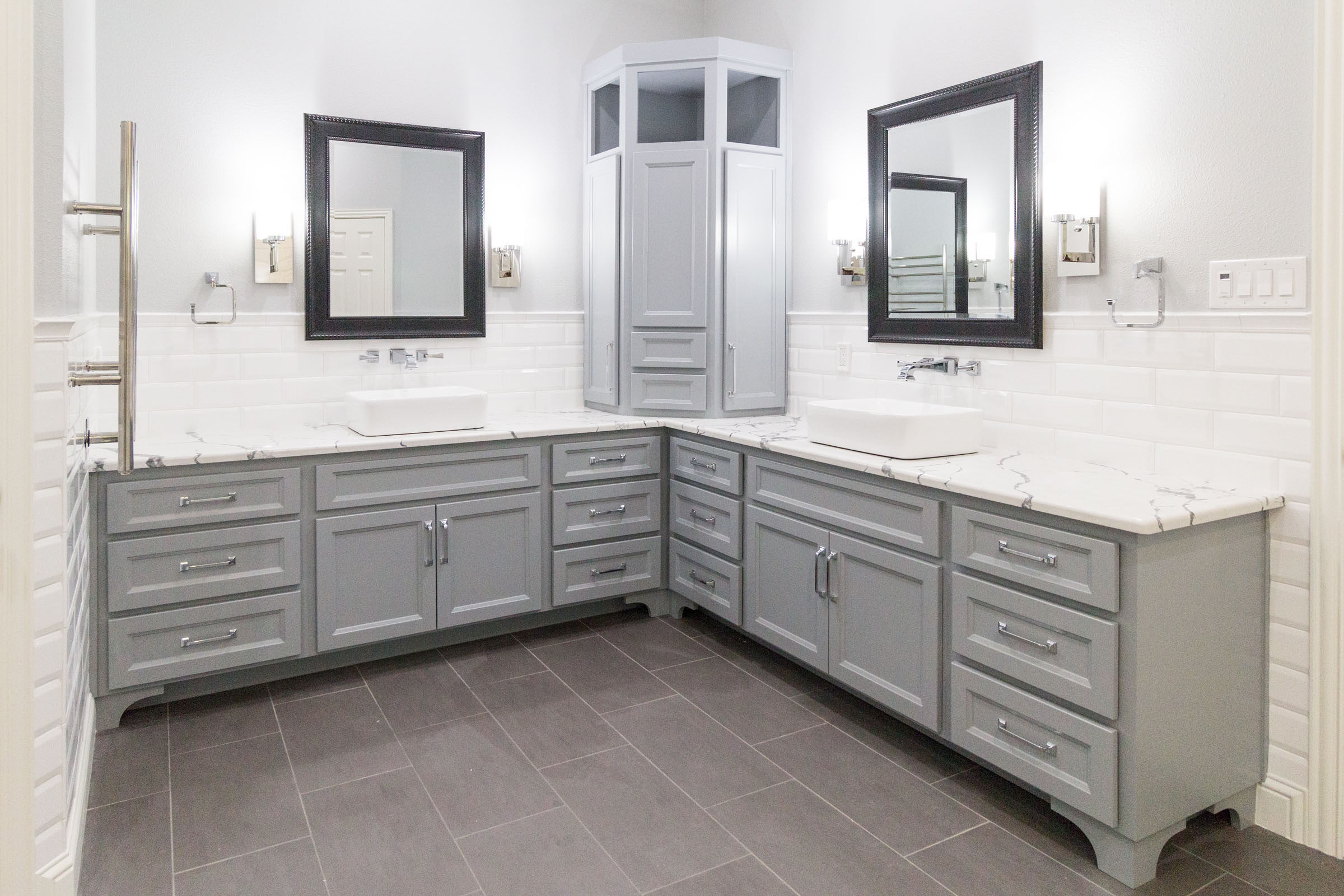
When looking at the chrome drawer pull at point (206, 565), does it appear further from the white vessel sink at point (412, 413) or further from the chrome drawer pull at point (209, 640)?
the white vessel sink at point (412, 413)

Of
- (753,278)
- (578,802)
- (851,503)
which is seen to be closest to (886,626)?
(851,503)

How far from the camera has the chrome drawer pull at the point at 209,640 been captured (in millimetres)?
2973

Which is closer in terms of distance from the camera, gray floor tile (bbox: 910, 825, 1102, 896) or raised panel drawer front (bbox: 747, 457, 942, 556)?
gray floor tile (bbox: 910, 825, 1102, 896)

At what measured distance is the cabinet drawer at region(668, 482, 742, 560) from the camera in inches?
136

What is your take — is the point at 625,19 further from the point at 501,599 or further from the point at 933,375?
the point at 501,599

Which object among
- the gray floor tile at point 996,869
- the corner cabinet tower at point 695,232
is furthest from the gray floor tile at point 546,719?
the corner cabinet tower at point 695,232

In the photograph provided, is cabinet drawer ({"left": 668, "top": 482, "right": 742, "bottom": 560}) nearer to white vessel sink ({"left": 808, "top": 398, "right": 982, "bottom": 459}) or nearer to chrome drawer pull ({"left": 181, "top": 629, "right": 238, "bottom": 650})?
white vessel sink ({"left": 808, "top": 398, "right": 982, "bottom": 459})

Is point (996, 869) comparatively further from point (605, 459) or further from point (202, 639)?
point (202, 639)

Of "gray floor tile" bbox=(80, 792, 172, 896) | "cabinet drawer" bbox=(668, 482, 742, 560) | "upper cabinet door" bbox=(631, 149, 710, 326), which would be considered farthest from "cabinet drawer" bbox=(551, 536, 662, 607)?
"gray floor tile" bbox=(80, 792, 172, 896)

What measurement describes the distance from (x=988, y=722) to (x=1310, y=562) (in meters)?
0.87

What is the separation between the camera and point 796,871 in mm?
2150

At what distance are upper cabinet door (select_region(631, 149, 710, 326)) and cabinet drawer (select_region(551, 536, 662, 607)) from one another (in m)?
0.96

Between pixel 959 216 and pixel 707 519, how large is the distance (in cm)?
145

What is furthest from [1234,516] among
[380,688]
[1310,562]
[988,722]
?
[380,688]
